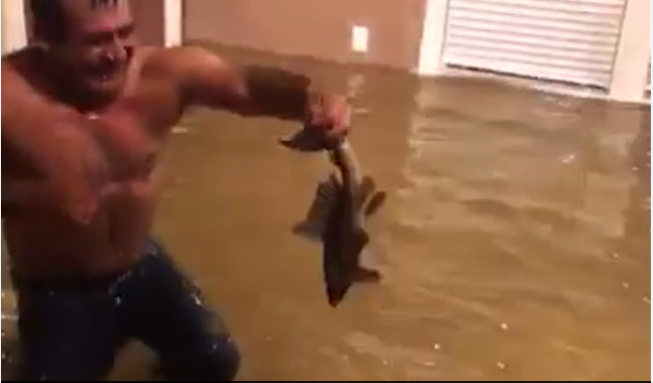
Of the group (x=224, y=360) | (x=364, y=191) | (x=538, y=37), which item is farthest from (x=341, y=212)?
(x=538, y=37)

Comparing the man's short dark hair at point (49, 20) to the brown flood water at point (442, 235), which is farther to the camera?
the brown flood water at point (442, 235)

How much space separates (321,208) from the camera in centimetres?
69

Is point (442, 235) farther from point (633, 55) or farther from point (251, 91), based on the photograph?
point (251, 91)

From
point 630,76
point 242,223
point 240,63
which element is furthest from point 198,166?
point 630,76

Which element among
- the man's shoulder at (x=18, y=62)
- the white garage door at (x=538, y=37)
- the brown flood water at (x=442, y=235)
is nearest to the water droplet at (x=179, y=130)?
the brown flood water at (x=442, y=235)

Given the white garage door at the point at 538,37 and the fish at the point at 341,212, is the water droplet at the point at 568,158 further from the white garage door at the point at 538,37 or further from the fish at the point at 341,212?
the fish at the point at 341,212

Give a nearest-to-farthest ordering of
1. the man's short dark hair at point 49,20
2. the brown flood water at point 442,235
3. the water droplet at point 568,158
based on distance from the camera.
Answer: the man's short dark hair at point 49,20, the brown flood water at point 442,235, the water droplet at point 568,158

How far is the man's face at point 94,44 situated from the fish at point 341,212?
0.13 m

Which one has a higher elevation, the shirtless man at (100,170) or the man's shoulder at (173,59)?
the man's shoulder at (173,59)

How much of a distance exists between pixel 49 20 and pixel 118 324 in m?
0.19

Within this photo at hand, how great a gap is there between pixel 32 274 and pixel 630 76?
1.56 feet

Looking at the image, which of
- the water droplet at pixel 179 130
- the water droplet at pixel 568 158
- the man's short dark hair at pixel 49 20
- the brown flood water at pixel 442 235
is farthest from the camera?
the water droplet at pixel 568 158

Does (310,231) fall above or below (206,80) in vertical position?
below

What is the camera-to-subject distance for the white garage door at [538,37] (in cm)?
79
